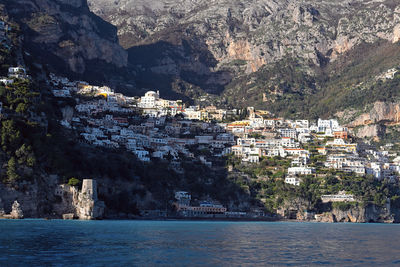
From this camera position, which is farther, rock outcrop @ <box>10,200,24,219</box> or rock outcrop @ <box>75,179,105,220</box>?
rock outcrop @ <box>75,179,105,220</box>

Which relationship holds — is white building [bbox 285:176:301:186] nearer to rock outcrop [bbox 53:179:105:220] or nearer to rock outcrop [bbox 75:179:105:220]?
rock outcrop [bbox 75:179:105:220]

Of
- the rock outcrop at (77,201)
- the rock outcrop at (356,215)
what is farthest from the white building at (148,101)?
the rock outcrop at (77,201)

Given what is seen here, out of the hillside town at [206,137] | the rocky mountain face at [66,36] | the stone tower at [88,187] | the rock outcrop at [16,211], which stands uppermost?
the rocky mountain face at [66,36]

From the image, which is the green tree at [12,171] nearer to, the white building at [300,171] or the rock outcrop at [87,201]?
the rock outcrop at [87,201]

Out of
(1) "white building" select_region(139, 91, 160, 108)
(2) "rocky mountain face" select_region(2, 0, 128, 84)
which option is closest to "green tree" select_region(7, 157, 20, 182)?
(2) "rocky mountain face" select_region(2, 0, 128, 84)

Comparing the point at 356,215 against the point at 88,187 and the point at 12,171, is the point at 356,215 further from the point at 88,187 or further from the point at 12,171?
the point at 12,171

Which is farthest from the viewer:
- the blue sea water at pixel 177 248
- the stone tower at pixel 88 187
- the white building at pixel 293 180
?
the white building at pixel 293 180
